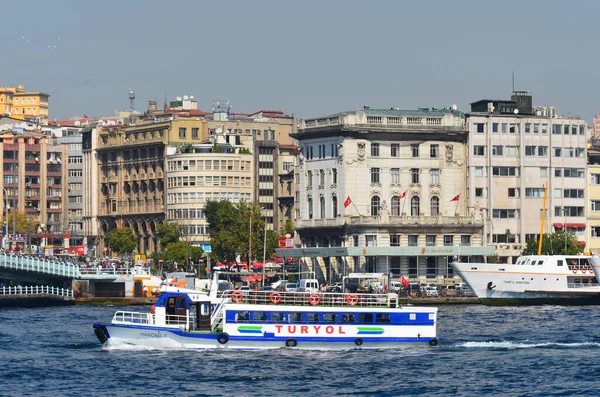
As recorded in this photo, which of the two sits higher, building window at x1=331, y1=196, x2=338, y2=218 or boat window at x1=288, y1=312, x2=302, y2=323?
building window at x1=331, y1=196, x2=338, y2=218

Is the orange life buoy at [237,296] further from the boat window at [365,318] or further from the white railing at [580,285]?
the white railing at [580,285]

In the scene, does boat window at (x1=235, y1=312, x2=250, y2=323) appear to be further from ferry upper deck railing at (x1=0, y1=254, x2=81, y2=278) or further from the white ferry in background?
ferry upper deck railing at (x1=0, y1=254, x2=81, y2=278)

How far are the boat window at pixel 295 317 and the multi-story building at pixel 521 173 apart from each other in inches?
3018

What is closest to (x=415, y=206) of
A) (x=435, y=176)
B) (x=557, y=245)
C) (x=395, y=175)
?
(x=395, y=175)

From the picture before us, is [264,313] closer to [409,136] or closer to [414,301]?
[414,301]

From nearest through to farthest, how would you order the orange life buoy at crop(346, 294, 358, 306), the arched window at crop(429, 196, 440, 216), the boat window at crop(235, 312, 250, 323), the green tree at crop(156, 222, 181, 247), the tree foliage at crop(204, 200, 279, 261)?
the boat window at crop(235, 312, 250, 323) < the orange life buoy at crop(346, 294, 358, 306) < the arched window at crop(429, 196, 440, 216) < the tree foliage at crop(204, 200, 279, 261) < the green tree at crop(156, 222, 181, 247)

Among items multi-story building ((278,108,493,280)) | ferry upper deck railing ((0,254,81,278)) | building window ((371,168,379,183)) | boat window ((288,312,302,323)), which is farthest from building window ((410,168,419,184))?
boat window ((288,312,302,323))

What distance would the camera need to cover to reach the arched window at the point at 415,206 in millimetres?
152250

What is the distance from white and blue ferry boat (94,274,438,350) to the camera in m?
78.4

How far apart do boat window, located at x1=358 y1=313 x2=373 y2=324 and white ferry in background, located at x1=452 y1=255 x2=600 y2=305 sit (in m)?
49.3

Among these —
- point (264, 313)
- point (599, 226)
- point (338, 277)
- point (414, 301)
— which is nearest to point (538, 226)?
point (599, 226)

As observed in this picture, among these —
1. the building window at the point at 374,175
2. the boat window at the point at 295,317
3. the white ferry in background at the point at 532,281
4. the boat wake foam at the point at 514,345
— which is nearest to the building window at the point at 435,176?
the building window at the point at 374,175

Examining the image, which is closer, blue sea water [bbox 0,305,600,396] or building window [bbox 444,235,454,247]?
blue sea water [bbox 0,305,600,396]

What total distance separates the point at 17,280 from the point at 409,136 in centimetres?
3964
